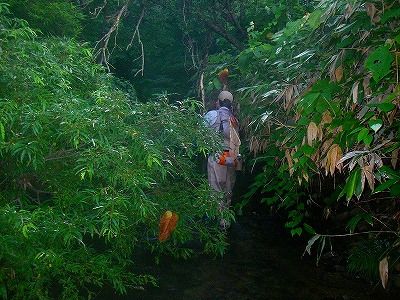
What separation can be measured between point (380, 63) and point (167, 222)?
260 cm

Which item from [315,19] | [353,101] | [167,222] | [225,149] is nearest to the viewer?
[353,101]

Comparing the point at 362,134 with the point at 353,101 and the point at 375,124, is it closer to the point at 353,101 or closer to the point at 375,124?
the point at 375,124

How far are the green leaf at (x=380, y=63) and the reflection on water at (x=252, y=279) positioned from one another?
2.75 metres

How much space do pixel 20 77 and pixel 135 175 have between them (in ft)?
3.61

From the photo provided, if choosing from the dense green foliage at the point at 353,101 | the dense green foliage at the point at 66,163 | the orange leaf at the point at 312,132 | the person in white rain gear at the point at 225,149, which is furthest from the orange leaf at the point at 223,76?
the orange leaf at the point at 312,132

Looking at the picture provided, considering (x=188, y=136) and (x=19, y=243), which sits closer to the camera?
(x=19, y=243)

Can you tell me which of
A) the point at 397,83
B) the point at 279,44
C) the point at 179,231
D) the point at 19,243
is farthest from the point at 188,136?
the point at 397,83

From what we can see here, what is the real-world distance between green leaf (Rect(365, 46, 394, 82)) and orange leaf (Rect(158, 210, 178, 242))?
2539 millimetres

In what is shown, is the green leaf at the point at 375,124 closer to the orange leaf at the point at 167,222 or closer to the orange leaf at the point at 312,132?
the orange leaf at the point at 312,132

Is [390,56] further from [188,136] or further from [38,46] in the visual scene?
[38,46]

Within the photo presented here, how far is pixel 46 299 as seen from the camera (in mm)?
3574

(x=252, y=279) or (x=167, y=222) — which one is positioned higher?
(x=167, y=222)

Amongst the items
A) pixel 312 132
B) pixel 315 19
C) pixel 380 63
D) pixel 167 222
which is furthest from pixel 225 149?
pixel 380 63

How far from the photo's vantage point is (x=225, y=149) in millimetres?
6746
